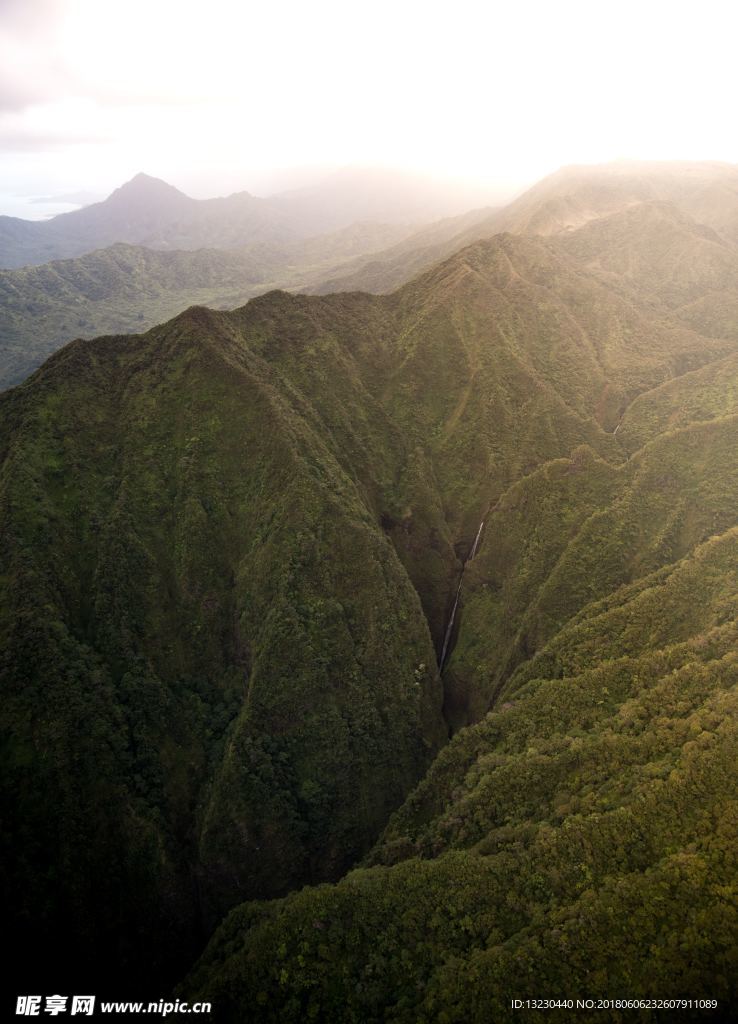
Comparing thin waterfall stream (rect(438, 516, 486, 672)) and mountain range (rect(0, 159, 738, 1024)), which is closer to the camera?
mountain range (rect(0, 159, 738, 1024))

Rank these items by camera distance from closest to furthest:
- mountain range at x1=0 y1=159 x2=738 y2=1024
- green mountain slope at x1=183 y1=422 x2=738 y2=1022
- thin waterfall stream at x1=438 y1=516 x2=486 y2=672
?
1. green mountain slope at x1=183 y1=422 x2=738 y2=1022
2. mountain range at x1=0 y1=159 x2=738 y2=1024
3. thin waterfall stream at x1=438 y1=516 x2=486 y2=672

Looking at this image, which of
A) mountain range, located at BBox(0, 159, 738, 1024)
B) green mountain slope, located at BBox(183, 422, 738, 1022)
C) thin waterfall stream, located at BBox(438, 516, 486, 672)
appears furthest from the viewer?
thin waterfall stream, located at BBox(438, 516, 486, 672)

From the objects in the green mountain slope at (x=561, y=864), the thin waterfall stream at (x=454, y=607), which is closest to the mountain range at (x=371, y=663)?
the green mountain slope at (x=561, y=864)

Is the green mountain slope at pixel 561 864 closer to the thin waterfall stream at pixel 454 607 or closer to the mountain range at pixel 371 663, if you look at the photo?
the mountain range at pixel 371 663

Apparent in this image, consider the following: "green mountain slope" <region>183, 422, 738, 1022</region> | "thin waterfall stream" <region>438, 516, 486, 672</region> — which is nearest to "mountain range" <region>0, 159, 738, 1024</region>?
"green mountain slope" <region>183, 422, 738, 1022</region>

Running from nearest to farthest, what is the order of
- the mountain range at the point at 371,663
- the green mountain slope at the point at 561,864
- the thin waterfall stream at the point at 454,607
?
the green mountain slope at the point at 561,864
the mountain range at the point at 371,663
the thin waterfall stream at the point at 454,607


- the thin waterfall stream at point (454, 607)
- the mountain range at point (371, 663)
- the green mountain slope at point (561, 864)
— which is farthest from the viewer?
the thin waterfall stream at point (454, 607)

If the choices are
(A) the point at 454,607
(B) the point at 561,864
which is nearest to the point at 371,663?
(A) the point at 454,607

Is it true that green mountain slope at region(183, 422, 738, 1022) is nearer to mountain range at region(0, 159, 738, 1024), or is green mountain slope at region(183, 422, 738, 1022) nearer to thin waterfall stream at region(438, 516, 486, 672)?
mountain range at region(0, 159, 738, 1024)

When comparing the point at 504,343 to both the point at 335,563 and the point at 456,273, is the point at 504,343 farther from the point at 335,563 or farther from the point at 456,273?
the point at 335,563
